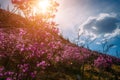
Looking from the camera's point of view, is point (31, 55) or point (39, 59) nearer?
point (31, 55)

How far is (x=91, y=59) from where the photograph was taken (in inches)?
761

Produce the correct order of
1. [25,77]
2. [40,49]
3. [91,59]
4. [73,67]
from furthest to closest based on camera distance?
[91,59] < [73,67] < [40,49] < [25,77]

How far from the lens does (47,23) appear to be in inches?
377

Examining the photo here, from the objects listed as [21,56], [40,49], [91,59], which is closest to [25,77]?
[40,49]

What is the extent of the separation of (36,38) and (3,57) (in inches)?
126

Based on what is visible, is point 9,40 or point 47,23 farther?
point 9,40

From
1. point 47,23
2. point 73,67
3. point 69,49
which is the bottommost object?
point 73,67

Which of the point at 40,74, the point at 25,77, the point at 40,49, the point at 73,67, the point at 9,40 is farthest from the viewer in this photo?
the point at 73,67

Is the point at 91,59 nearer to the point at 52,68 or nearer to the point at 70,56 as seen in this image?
the point at 70,56

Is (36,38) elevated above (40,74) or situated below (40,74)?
above

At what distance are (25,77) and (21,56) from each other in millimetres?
4368

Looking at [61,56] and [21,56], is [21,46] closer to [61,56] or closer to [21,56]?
[21,56]

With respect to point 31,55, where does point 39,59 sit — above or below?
below

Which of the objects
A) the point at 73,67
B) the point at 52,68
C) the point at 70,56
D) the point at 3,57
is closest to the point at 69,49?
the point at 70,56
